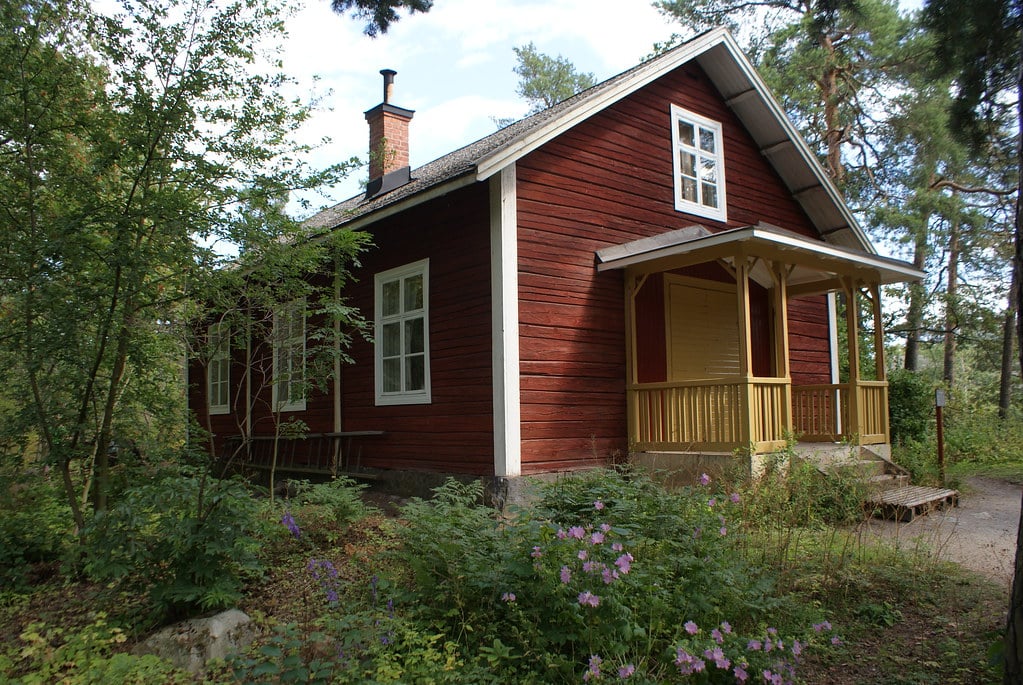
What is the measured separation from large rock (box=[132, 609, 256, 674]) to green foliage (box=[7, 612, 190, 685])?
0.10 meters

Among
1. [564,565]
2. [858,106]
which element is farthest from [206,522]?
[858,106]

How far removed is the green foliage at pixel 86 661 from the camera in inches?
168

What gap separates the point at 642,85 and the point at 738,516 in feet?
20.5

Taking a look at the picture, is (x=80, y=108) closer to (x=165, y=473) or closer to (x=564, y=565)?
(x=165, y=473)

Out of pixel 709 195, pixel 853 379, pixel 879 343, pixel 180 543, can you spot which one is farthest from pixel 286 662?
pixel 709 195

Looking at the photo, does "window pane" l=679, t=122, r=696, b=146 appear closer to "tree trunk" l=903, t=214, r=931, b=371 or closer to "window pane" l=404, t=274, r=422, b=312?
"window pane" l=404, t=274, r=422, b=312

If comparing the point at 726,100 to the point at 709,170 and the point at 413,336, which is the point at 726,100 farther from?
the point at 413,336

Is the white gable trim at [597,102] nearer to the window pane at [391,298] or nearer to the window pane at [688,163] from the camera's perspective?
the window pane at [688,163]

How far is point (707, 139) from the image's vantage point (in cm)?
1160

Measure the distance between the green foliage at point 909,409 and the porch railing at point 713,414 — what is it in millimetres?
6920

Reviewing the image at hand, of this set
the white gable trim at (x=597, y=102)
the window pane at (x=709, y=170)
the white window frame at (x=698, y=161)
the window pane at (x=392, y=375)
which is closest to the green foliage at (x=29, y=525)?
the window pane at (x=392, y=375)

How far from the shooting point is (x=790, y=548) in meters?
6.12

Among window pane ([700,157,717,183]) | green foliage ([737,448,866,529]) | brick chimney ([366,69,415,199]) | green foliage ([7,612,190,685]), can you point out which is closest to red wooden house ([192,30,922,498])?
window pane ([700,157,717,183])

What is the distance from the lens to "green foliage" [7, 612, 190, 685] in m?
4.27
